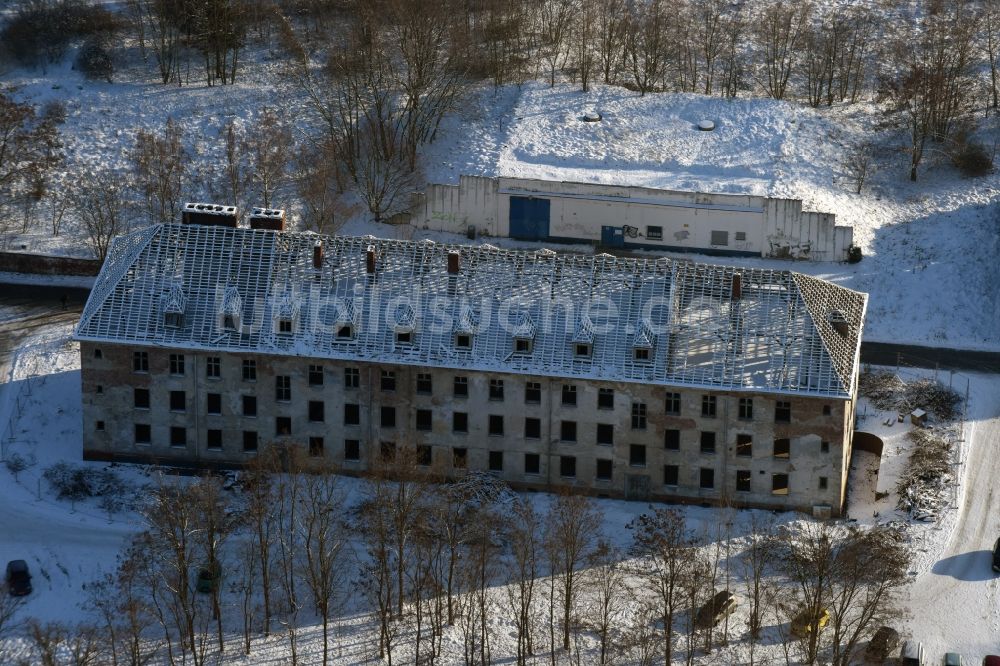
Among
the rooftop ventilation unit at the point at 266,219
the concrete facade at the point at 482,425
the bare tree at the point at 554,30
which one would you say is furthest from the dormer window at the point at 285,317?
the bare tree at the point at 554,30

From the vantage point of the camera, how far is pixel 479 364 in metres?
129

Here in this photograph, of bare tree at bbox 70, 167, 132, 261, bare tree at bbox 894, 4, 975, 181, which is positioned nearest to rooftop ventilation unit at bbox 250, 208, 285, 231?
bare tree at bbox 70, 167, 132, 261

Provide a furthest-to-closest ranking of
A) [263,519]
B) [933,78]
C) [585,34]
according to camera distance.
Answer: [585,34] → [933,78] → [263,519]

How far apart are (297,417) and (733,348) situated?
26467 mm

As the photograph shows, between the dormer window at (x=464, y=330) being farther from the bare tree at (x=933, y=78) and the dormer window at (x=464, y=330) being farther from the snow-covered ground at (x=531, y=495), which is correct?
the bare tree at (x=933, y=78)

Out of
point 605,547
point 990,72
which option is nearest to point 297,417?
point 605,547

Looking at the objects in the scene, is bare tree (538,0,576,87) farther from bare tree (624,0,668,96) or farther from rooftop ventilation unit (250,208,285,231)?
rooftop ventilation unit (250,208,285,231)

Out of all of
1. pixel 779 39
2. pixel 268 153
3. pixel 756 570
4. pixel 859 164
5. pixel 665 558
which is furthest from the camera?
pixel 779 39

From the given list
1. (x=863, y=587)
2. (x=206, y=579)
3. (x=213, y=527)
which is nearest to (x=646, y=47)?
(x=863, y=587)

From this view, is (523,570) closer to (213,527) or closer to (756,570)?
(756,570)

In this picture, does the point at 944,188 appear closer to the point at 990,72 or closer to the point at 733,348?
the point at 990,72

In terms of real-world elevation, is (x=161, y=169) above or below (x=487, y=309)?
above

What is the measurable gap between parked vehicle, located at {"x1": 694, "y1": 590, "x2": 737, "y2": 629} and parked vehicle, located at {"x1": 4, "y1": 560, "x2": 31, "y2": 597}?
36.8 metres

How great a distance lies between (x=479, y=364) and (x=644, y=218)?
111 feet
